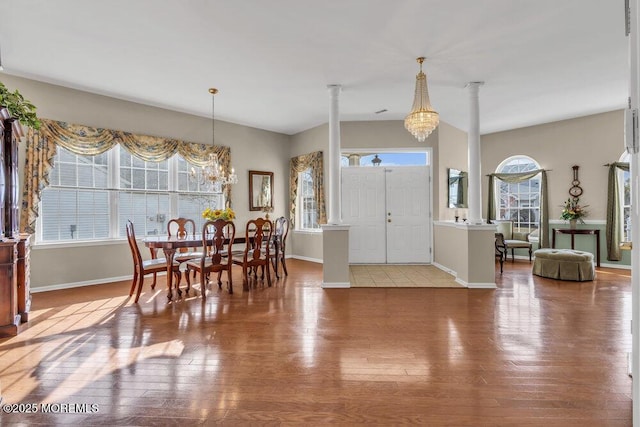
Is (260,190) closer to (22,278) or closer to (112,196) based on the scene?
(112,196)

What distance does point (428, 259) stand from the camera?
6207 millimetres

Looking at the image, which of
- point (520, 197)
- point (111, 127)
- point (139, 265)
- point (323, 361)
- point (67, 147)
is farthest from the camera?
point (520, 197)

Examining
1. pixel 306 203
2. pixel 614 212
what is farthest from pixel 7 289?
pixel 614 212

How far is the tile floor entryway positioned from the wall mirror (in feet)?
5.12

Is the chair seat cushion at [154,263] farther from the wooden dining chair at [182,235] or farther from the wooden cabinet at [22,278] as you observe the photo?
the wooden cabinet at [22,278]

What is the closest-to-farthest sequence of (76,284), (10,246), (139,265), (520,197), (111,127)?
1. (10,246)
2. (139,265)
3. (76,284)
4. (111,127)
5. (520,197)

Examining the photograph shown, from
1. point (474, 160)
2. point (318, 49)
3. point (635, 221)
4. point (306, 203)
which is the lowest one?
point (635, 221)

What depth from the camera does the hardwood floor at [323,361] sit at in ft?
5.85

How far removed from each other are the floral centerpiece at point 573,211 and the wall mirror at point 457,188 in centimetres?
206

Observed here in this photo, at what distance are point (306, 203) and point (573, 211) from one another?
224 inches

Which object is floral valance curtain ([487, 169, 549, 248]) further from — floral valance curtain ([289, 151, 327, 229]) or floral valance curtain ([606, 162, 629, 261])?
floral valance curtain ([289, 151, 327, 229])

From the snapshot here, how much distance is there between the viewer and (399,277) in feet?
16.8

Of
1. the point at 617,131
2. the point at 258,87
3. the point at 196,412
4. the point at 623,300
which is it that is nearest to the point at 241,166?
the point at 258,87

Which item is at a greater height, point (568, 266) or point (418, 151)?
point (418, 151)
